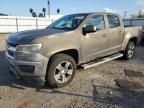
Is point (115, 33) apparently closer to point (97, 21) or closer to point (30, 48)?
point (97, 21)

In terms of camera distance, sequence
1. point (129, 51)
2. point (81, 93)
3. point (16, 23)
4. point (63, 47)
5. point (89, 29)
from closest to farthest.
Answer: point (81, 93) < point (63, 47) < point (89, 29) < point (129, 51) < point (16, 23)

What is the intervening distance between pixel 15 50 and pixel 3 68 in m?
2.36

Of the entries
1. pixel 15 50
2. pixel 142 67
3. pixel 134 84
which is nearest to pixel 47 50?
pixel 15 50

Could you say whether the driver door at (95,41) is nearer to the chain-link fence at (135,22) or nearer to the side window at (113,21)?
the side window at (113,21)

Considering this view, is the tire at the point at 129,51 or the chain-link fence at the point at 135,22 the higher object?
the chain-link fence at the point at 135,22

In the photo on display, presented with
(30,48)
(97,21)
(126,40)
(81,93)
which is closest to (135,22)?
(126,40)

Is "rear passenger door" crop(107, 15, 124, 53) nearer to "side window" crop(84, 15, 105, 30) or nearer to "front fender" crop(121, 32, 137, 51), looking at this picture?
"front fender" crop(121, 32, 137, 51)

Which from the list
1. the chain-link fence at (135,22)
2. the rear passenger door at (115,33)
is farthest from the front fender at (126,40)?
the chain-link fence at (135,22)

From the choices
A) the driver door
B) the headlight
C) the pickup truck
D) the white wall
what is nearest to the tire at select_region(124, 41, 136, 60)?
the pickup truck

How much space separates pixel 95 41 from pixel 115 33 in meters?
1.21

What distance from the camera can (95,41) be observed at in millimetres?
5547

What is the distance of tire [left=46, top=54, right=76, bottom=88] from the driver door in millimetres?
595

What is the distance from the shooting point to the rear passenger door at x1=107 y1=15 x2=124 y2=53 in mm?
6274

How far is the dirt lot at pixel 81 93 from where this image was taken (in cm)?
398
